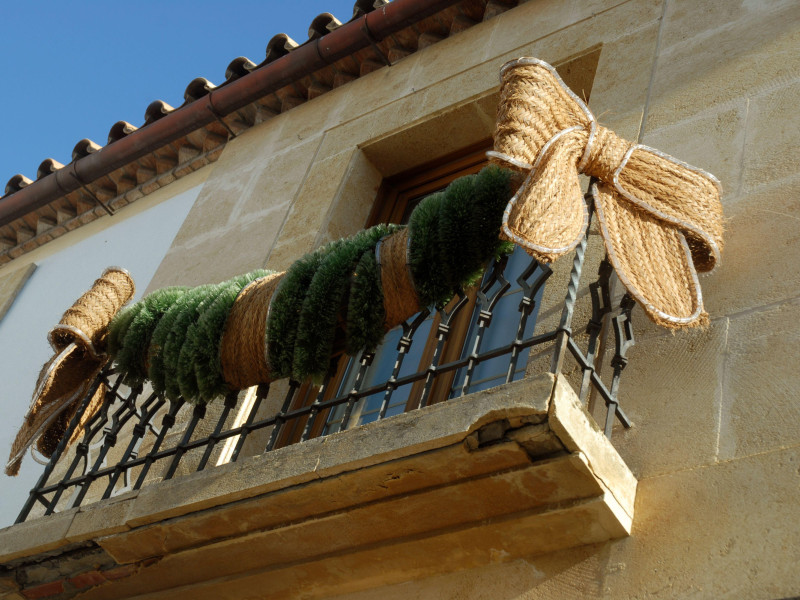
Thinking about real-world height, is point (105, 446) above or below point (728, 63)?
above

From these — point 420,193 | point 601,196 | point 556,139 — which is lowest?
point 420,193

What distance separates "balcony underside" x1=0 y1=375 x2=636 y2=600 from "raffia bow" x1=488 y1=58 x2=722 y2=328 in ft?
1.61

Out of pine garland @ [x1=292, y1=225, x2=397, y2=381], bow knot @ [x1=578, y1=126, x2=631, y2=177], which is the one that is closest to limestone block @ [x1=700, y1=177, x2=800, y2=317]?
bow knot @ [x1=578, y1=126, x2=631, y2=177]

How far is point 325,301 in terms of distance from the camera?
348cm

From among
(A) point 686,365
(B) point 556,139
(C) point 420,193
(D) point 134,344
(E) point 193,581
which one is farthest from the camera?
(C) point 420,193

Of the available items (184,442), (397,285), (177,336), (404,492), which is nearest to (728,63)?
(397,285)

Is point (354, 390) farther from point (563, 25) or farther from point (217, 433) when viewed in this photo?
point (563, 25)

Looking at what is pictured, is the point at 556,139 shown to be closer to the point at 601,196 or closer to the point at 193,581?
the point at 601,196

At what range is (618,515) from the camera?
8.53 feet

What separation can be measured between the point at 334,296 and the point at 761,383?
143 cm

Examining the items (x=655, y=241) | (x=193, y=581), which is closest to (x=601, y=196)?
(x=655, y=241)

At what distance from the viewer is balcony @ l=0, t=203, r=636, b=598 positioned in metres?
2.62

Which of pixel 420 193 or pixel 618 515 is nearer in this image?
pixel 618 515

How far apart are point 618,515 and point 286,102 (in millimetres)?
4168
